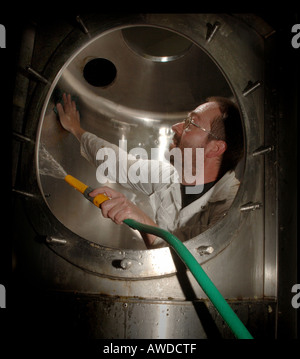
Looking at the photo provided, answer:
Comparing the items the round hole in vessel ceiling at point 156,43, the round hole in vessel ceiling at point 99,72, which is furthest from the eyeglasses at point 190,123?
the round hole in vessel ceiling at point 99,72

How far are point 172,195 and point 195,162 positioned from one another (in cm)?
20

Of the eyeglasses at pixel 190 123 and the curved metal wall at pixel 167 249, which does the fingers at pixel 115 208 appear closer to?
the curved metal wall at pixel 167 249

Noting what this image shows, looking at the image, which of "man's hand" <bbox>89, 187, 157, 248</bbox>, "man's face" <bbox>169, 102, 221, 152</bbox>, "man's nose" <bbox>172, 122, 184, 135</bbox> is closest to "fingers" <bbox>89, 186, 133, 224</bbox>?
"man's hand" <bbox>89, 187, 157, 248</bbox>

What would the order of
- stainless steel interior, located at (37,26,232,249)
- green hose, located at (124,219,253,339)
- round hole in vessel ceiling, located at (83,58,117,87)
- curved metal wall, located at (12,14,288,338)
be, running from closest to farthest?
green hose, located at (124,219,253,339), curved metal wall, located at (12,14,288,338), stainless steel interior, located at (37,26,232,249), round hole in vessel ceiling, located at (83,58,117,87)

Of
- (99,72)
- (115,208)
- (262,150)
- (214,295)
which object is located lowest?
(214,295)

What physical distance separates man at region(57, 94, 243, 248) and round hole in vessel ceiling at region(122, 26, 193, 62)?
30 centimetres

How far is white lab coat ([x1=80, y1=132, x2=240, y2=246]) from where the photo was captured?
1123 mm

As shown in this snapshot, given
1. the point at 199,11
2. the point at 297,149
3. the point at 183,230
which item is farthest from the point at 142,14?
the point at 183,230

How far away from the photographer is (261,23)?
2.91ft

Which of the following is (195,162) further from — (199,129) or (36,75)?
(36,75)

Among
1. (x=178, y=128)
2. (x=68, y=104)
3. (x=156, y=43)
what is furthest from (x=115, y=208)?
(x=156, y=43)

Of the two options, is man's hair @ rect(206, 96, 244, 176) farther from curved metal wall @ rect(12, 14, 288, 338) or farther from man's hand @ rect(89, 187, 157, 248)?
man's hand @ rect(89, 187, 157, 248)

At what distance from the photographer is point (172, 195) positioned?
4.73ft

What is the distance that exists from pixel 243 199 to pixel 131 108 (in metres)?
0.99
